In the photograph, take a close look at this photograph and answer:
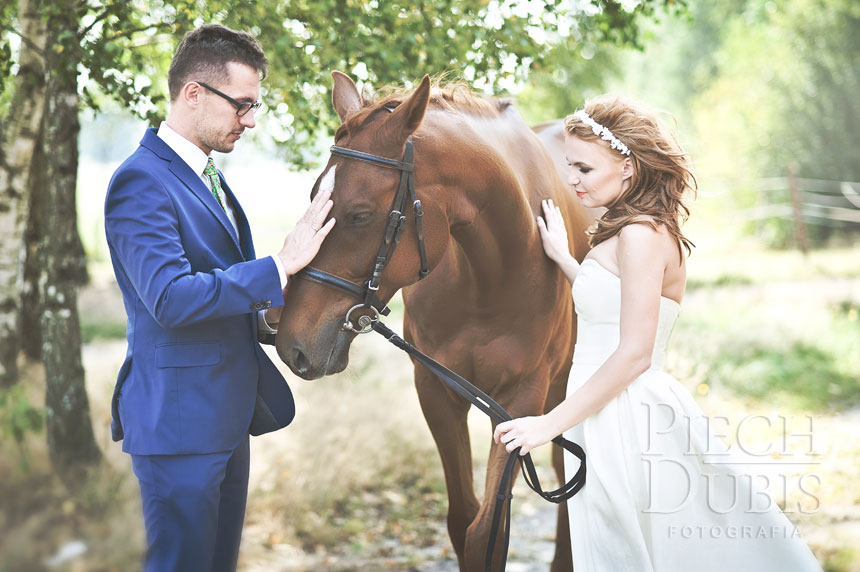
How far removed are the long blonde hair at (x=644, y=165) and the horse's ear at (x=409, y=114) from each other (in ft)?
1.73

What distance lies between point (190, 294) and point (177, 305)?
5 cm

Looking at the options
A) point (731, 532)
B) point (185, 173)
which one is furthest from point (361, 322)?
point (731, 532)

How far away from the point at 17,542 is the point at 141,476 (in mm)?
1961

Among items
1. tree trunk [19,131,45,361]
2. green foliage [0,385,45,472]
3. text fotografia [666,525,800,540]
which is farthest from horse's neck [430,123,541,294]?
tree trunk [19,131,45,361]

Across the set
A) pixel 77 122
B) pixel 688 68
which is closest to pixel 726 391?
pixel 77 122

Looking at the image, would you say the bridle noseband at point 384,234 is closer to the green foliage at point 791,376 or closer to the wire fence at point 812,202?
the green foliage at point 791,376

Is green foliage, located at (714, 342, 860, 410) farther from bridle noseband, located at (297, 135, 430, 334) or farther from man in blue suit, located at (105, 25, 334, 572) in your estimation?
man in blue suit, located at (105, 25, 334, 572)

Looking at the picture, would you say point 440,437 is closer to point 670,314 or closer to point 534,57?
point 670,314

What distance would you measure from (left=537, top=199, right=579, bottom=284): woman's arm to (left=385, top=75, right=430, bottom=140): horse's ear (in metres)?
0.90

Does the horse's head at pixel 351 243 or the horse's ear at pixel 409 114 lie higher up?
the horse's ear at pixel 409 114

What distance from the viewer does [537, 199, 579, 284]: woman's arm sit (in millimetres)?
3071

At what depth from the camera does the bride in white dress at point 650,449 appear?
2.29 metres

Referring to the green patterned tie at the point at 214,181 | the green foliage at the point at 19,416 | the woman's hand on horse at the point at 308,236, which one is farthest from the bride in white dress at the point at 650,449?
the green foliage at the point at 19,416

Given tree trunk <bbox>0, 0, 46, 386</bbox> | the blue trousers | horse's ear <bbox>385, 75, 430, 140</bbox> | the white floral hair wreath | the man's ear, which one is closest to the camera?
the blue trousers
